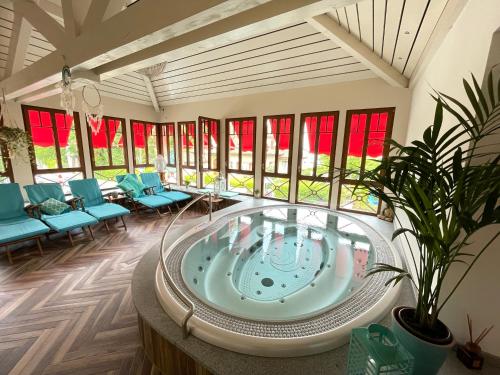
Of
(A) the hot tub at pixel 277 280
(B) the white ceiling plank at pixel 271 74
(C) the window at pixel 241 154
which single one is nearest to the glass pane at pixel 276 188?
(C) the window at pixel 241 154

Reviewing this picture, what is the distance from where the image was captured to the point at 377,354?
1033 millimetres

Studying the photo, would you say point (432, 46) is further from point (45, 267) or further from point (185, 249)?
point (45, 267)

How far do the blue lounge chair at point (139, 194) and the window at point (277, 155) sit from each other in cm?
240

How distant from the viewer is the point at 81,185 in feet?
14.2

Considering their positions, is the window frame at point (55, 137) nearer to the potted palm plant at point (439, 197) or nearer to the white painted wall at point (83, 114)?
the white painted wall at point (83, 114)

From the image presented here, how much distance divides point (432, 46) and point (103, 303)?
4.32 meters

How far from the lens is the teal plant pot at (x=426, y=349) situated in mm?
1083

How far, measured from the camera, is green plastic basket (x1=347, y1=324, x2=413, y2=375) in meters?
0.99

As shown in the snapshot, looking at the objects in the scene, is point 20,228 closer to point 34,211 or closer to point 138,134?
point 34,211

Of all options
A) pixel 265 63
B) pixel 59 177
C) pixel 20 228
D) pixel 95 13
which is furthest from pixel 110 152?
pixel 265 63

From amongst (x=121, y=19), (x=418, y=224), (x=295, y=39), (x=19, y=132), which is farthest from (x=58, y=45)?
(x=418, y=224)

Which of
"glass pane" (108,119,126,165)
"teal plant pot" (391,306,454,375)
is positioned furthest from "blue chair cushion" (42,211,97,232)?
"teal plant pot" (391,306,454,375)

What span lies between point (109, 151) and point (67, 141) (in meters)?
0.84

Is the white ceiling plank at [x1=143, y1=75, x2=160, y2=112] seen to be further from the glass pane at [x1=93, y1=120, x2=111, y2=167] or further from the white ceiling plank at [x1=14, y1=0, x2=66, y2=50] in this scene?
the white ceiling plank at [x1=14, y1=0, x2=66, y2=50]
